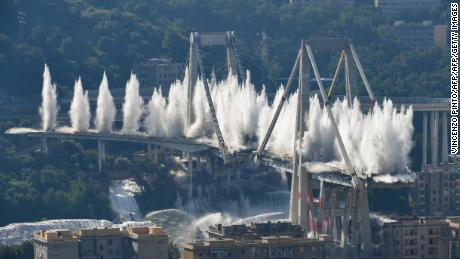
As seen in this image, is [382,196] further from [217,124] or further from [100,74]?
[100,74]

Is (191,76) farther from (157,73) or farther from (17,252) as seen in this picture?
(17,252)

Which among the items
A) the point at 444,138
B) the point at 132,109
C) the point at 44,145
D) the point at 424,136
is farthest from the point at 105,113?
the point at 444,138

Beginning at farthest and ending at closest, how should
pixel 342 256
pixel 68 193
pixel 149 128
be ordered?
pixel 149 128, pixel 68 193, pixel 342 256

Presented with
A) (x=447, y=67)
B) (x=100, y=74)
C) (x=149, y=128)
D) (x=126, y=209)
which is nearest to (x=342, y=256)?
(x=126, y=209)

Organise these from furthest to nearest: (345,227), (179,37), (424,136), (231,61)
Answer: (179,37) < (231,61) < (424,136) < (345,227)

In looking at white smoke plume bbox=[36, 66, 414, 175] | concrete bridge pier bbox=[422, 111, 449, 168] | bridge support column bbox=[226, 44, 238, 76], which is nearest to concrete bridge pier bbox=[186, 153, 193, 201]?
white smoke plume bbox=[36, 66, 414, 175]

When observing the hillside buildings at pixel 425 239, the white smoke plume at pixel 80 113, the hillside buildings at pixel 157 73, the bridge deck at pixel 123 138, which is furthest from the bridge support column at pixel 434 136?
the hillside buildings at pixel 425 239

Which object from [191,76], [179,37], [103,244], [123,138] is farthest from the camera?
[179,37]

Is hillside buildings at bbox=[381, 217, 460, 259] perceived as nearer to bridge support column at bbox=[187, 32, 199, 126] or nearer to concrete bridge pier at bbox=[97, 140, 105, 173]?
concrete bridge pier at bbox=[97, 140, 105, 173]
